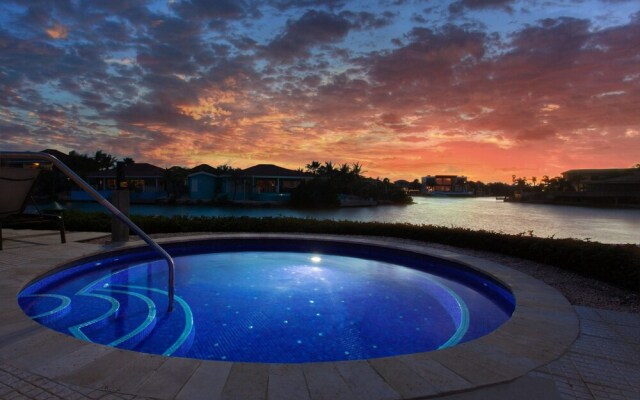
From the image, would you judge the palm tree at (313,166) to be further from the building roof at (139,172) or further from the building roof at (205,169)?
the building roof at (139,172)

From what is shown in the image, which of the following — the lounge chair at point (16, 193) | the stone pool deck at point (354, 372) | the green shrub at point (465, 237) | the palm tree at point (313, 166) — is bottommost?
the stone pool deck at point (354, 372)

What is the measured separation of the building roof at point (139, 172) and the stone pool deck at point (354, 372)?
5204 cm

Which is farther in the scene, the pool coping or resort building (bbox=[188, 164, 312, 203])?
resort building (bbox=[188, 164, 312, 203])

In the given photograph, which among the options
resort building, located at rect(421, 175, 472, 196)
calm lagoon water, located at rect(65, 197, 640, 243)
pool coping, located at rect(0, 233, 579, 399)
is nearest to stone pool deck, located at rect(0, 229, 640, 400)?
pool coping, located at rect(0, 233, 579, 399)

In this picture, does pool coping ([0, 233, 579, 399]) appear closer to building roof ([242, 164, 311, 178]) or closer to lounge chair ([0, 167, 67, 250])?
lounge chair ([0, 167, 67, 250])

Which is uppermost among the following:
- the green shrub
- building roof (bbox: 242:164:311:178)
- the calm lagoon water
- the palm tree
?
the palm tree

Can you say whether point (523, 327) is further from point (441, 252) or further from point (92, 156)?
point (92, 156)

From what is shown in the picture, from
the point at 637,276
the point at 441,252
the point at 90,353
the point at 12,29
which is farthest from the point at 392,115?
the point at 90,353

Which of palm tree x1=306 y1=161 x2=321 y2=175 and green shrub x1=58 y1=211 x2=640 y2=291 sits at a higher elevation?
palm tree x1=306 y1=161 x2=321 y2=175

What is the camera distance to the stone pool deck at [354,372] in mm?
3146

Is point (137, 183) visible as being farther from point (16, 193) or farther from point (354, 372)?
point (354, 372)

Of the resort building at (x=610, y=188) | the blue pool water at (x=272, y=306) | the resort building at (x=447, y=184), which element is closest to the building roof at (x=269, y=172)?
the blue pool water at (x=272, y=306)

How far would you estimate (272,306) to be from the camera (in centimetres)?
710

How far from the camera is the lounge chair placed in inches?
383
